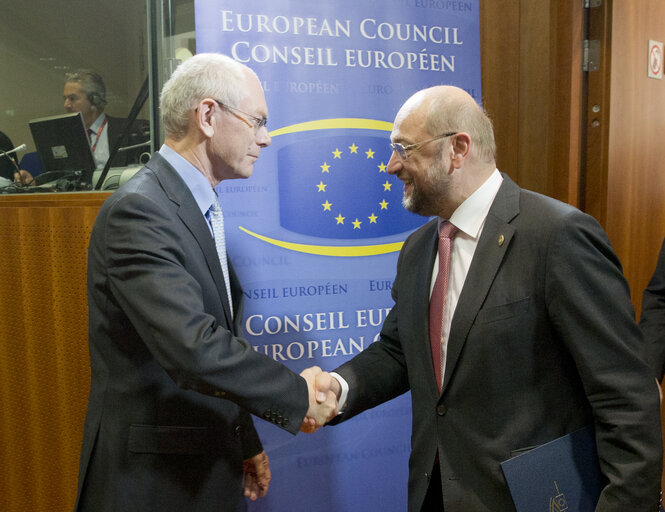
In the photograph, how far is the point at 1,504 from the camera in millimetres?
2701

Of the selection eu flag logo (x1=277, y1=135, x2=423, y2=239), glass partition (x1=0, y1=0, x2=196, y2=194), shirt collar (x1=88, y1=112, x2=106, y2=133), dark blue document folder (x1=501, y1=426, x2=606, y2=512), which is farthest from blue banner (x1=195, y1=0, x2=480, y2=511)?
shirt collar (x1=88, y1=112, x2=106, y2=133)

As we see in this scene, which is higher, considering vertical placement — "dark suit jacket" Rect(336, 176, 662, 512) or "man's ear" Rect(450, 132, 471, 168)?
"man's ear" Rect(450, 132, 471, 168)

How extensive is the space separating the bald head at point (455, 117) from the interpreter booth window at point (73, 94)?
4.47 feet

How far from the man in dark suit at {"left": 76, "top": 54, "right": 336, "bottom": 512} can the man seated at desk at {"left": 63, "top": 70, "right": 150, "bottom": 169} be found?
1004 mm

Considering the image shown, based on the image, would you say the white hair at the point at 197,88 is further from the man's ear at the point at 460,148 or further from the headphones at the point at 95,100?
the headphones at the point at 95,100

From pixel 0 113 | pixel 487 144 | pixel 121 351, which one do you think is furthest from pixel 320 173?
pixel 0 113

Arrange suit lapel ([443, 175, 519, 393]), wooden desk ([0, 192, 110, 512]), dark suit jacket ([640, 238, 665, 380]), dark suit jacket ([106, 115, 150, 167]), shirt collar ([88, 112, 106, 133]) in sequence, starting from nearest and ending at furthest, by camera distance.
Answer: suit lapel ([443, 175, 519, 393])
dark suit jacket ([640, 238, 665, 380])
wooden desk ([0, 192, 110, 512])
dark suit jacket ([106, 115, 150, 167])
shirt collar ([88, 112, 106, 133])

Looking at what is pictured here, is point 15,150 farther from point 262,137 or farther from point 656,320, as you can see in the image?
point 656,320

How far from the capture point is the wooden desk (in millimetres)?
2359

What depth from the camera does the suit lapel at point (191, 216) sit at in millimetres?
1569

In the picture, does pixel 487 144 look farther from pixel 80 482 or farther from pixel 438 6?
pixel 80 482

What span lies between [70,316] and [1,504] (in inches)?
40.3

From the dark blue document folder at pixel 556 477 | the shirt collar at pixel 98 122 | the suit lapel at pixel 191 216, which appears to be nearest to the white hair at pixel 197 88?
the suit lapel at pixel 191 216

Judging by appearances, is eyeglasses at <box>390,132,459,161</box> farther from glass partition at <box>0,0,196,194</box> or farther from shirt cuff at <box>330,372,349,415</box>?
glass partition at <box>0,0,196,194</box>
